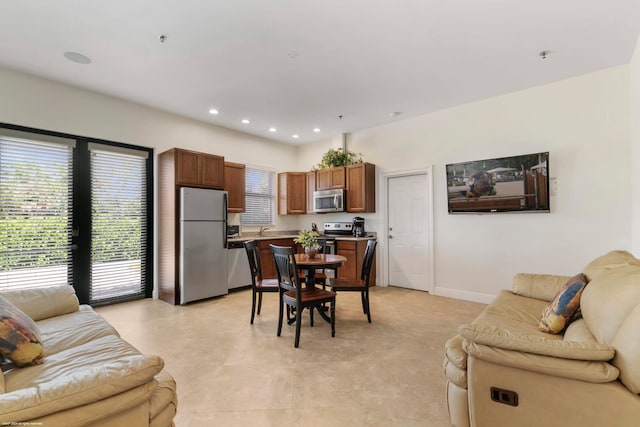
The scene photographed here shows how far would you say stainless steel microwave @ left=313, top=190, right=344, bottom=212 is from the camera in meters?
5.55

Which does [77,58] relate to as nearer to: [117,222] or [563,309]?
[117,222]

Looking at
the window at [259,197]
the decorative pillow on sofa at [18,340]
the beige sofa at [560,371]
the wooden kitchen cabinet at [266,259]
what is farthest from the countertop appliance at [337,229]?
the decorative pillow on sofa at [18,340]

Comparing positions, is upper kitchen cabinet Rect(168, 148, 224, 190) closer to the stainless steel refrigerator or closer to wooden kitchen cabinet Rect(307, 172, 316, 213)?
the stainless steel refrigerator

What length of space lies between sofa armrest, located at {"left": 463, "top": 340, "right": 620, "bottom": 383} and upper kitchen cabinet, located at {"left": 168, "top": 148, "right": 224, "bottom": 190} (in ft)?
13.9

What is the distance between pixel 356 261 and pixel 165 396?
405 centimetres

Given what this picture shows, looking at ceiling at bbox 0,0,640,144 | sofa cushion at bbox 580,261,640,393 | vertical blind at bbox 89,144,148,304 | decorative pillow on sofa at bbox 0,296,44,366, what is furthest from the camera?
vertical blind at bbox 89,144,148,304

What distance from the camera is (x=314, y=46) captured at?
9.53 feet

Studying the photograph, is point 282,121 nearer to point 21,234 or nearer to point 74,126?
point 74,126

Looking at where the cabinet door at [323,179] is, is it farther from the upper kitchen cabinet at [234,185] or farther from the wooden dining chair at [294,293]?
the wooden dining chair at [294,293]

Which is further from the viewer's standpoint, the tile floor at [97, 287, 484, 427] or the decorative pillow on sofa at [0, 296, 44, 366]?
the tile floor at [97, 287, 484, 427]

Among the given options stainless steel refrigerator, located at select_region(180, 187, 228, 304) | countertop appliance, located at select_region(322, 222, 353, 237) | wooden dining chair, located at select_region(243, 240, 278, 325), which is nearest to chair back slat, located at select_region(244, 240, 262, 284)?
wooden dining chair, located at select_region(243, 240, 278, 325)

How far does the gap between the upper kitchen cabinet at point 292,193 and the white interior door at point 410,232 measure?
6.10ft

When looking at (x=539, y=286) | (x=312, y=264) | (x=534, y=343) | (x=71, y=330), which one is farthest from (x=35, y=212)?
(x=539, y=286)

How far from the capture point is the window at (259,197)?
5941mm
